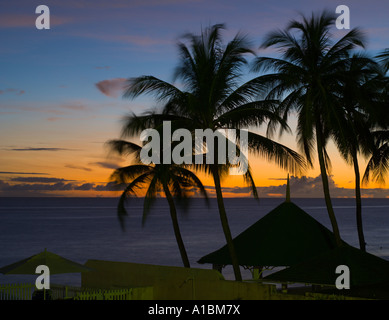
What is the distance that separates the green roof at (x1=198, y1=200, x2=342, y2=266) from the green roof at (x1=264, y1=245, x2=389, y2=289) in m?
7.94

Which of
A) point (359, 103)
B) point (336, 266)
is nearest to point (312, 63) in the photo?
point (359, 103)

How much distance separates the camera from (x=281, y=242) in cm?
2444

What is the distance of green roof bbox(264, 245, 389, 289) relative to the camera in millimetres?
14664

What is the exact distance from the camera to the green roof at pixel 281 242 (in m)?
23.9

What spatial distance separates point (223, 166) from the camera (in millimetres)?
23375

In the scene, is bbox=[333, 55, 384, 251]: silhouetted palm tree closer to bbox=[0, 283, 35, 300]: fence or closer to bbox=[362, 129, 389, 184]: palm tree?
bbox=[362, 129, 389, 184]: palm tree

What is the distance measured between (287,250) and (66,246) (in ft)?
249

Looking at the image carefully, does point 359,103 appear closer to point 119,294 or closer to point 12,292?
point 119,294

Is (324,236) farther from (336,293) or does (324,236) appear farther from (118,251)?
(118,251)

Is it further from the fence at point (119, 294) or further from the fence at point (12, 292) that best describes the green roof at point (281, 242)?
Result: the fence at point (12, 292)

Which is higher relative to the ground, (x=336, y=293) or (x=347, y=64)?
(x=347, y=64)

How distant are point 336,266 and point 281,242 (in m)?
9.43
